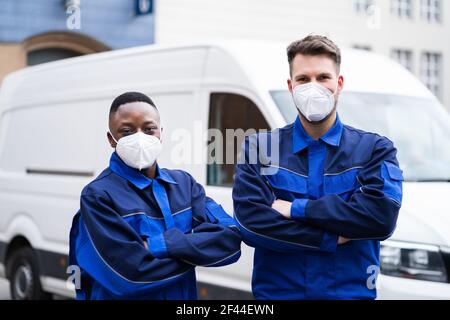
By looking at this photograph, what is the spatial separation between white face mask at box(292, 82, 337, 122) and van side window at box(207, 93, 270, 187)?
2.24 metres

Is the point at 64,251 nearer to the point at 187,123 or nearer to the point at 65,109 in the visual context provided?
the point at 65,109

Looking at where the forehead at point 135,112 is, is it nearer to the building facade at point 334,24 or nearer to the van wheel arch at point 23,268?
the van wheel arch at point 23,268

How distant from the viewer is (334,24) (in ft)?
73.6

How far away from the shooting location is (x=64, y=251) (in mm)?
6996

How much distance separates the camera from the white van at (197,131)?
14.7ft

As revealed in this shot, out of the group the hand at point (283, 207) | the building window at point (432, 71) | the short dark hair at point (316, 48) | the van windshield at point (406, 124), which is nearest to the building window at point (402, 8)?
the building window at point (432, 71)

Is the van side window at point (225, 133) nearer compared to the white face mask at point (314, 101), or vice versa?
the white face mask at point (314, 101)

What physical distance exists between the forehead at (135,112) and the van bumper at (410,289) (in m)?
1.87

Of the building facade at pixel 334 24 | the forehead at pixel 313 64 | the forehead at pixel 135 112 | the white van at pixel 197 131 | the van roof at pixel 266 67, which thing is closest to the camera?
the forehead at pixel 135 112

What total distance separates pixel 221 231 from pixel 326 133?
0.58m

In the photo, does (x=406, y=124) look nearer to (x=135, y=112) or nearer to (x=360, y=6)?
(x=135, y=112)

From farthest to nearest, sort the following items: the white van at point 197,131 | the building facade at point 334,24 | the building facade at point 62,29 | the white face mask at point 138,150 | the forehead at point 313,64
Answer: the building facade at point 334,24, the building facade at point 62,29, the white van at point 197,131, the forehead at point 313,64, the white face mask at point 138,150

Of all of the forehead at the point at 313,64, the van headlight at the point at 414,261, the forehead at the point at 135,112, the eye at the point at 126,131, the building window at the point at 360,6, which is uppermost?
the building window at the point at 360,6

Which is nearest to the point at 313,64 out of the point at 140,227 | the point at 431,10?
the point at 140,227
